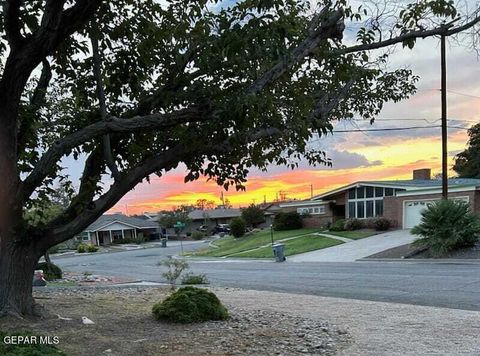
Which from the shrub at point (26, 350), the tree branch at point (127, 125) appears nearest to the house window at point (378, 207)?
the tree branch at point (127, 125)

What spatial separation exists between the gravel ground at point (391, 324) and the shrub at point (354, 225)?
2992 cm

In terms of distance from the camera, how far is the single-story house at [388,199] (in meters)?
37.6

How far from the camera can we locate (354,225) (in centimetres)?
4219

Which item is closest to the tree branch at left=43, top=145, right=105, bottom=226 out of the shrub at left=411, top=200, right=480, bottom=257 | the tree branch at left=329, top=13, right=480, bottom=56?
the tree branch at left=329, top=13, right=480, bottom=56

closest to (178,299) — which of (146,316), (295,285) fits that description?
(146,316)

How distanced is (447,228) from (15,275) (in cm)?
2015

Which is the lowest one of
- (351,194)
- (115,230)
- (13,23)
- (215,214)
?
(115,230)

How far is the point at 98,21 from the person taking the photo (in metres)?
8.05

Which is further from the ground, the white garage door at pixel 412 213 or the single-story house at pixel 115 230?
the white garage door at pixel 412 213

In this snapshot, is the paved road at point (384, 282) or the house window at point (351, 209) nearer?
the paved road at point (384, 282)

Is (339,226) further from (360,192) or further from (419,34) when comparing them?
(419,34)

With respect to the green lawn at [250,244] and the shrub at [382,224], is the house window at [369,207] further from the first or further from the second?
the green lawn at [250,244]

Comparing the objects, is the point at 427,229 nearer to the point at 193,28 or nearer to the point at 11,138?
the point at 193,28

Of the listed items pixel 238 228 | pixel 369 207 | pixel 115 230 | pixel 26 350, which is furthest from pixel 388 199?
pixel 115 230
